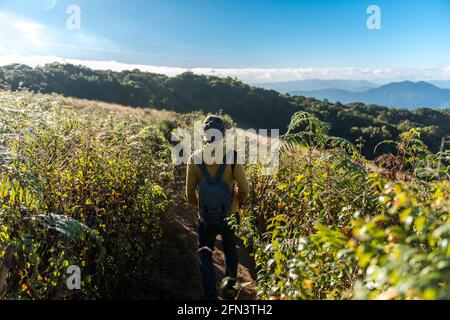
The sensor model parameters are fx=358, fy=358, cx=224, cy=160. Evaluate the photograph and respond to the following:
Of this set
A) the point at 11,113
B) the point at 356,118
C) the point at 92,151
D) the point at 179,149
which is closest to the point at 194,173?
the point at 92,151

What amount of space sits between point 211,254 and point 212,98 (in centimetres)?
4809

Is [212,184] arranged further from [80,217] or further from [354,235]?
[354,235]

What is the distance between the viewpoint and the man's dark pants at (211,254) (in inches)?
165

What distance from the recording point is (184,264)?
5.70m

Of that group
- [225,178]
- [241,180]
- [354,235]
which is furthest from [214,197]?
[354,235]

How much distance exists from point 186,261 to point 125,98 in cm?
4055

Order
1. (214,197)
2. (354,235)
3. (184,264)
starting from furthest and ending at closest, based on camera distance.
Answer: (184,264), (214,197), (354,235)

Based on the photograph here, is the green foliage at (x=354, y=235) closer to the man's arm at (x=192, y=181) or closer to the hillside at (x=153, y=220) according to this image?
the hillside at (x=153, y=220)

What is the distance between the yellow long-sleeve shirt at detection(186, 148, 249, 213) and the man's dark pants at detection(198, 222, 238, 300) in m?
0.30

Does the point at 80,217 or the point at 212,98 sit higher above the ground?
the point at 212,98

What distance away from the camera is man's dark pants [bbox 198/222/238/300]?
419 cm

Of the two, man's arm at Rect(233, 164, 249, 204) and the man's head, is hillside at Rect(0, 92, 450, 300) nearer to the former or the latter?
man's arm at Rect(233, 164, 249, 204)

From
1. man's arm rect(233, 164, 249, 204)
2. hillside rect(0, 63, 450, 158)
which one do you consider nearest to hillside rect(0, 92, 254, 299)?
man's arm rect(233, 164, 249, 204)

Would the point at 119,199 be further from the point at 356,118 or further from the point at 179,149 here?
the point at 356,118
